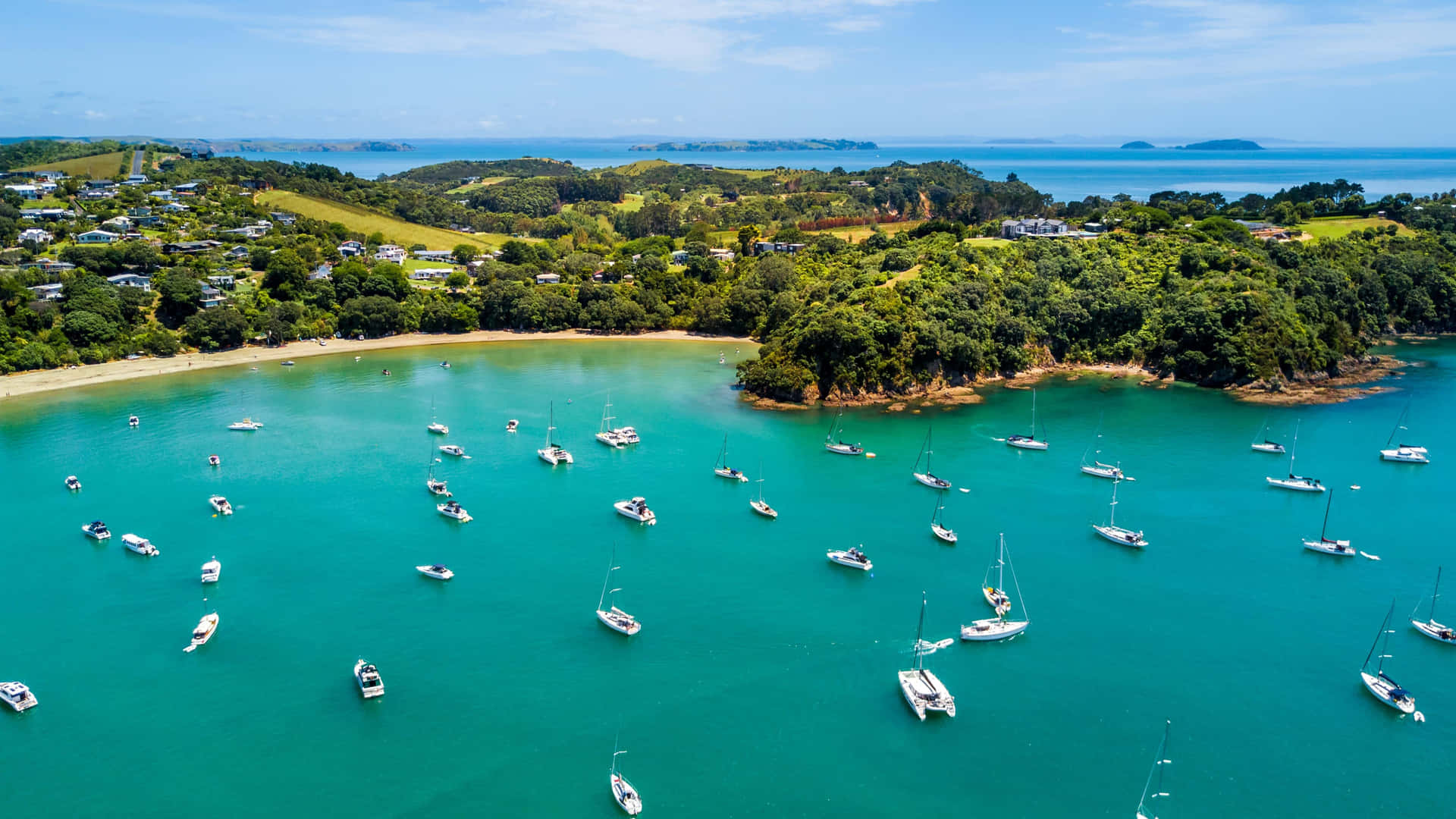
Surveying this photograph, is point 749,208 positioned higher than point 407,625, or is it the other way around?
point 749,208

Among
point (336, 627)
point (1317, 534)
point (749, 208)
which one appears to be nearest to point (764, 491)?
point (336, 627)

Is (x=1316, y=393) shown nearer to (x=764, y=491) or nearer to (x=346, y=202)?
(x=764, y=491)

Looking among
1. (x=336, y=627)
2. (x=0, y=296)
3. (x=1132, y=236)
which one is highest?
(x=1132, y=236)

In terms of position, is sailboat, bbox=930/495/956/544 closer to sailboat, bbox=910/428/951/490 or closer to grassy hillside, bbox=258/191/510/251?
sailboat, bbox=910/428/951/490

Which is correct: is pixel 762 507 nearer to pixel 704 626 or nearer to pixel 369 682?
pixel 704 626

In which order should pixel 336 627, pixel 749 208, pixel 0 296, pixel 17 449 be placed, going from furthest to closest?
pixel 749 208, pixel 0 296, pixel 17 449, pixel 336 627

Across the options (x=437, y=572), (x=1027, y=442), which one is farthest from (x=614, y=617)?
(x=1027, y=442)
